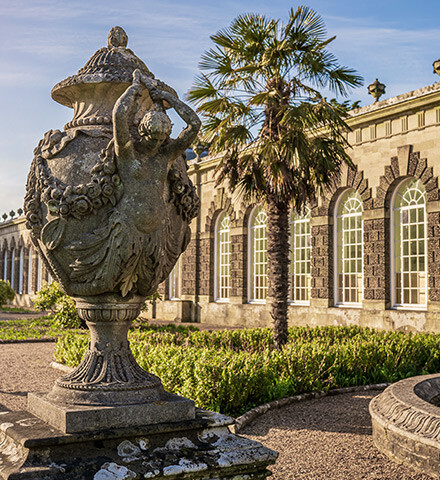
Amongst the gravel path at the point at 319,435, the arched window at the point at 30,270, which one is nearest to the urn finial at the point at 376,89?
the gravel path at the point at 319,435

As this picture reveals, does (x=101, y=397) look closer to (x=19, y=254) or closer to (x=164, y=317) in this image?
(x=164, y=317)

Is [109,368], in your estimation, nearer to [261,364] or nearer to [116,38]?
[116,38]

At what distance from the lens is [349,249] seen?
1627cm

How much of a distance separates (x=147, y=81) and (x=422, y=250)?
40.7 feet

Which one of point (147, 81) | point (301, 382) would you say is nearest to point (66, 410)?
point (147, 81)

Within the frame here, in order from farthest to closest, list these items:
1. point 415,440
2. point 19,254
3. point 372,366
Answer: point 19,254
point 372,366
point 415,440

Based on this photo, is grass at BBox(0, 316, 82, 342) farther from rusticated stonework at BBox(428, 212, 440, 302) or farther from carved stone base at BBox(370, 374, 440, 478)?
carved stone base at BBox(370, 374, 440, 478)

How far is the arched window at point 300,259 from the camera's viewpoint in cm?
1764

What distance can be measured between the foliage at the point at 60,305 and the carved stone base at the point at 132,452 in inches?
490

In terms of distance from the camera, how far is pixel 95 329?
3.49 m

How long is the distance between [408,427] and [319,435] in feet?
4.59

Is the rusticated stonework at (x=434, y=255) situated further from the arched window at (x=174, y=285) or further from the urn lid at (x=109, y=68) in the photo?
the arched window at (x=174, y=285)

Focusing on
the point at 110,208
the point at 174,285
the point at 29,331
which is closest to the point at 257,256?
the point at 174,285

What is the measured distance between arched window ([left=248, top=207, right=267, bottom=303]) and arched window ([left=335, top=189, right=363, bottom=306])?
3.55m
